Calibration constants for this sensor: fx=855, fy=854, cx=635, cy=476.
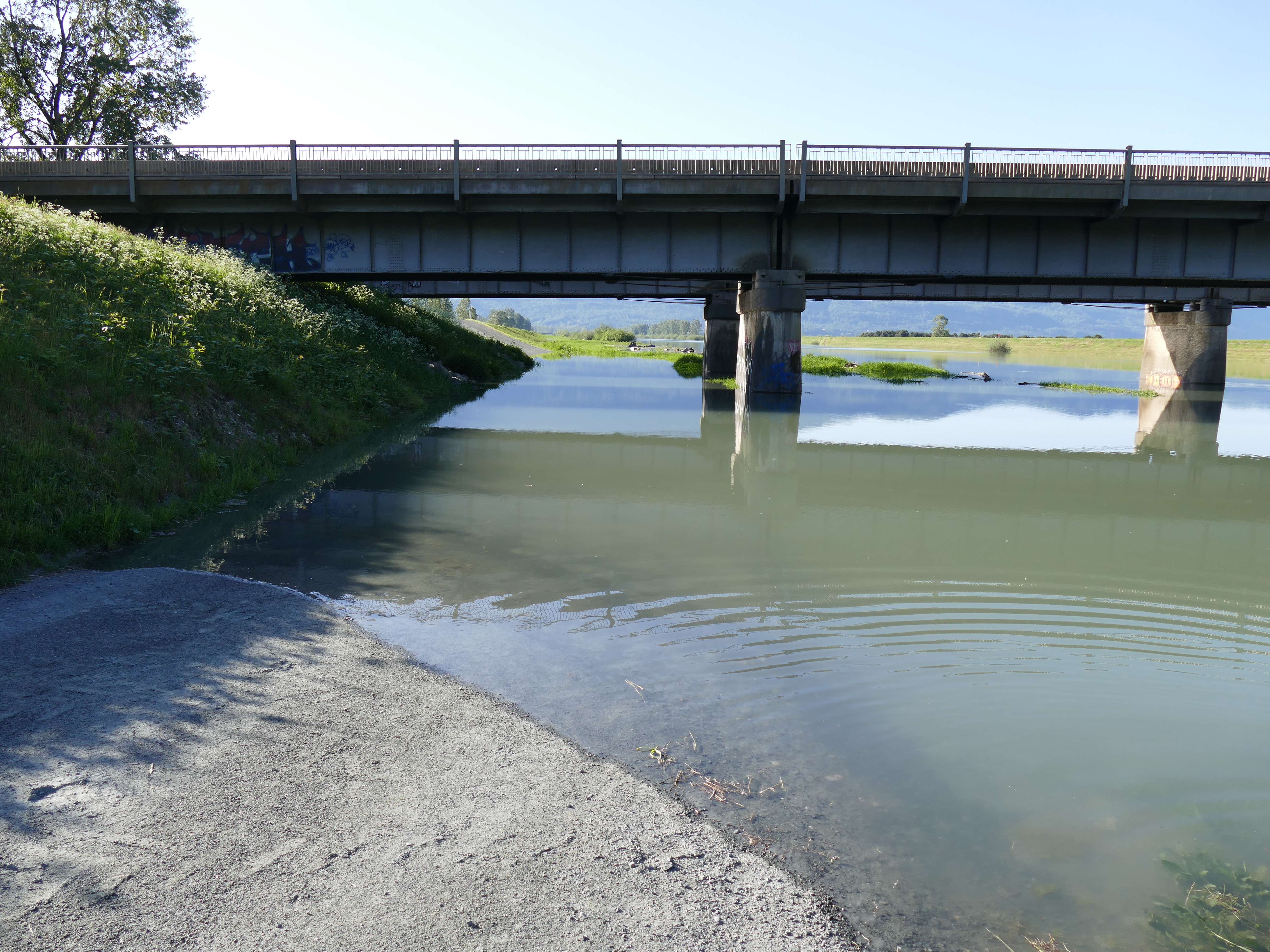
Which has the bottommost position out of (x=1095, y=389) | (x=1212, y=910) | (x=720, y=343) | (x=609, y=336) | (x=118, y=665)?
(x=1212, y=910)

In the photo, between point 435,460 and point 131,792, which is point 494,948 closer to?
point 131,792

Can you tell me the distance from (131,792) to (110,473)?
7.48m

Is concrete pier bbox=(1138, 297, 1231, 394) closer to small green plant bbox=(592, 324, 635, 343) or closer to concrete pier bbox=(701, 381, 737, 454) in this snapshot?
concrete pier bbox=(701, 381, 737, 454)

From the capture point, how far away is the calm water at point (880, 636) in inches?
164

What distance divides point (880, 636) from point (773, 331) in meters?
26.7

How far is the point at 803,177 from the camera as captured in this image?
2875 cm

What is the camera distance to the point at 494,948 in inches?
128

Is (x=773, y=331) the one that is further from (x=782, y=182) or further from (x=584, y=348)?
(x=584, y=348)

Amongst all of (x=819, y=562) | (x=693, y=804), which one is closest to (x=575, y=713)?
(x=693, y=804)

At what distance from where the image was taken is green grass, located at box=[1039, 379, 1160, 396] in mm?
43062

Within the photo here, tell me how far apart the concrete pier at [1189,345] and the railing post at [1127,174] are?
1986cm

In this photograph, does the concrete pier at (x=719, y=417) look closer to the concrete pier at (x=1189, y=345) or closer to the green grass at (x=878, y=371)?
the green grass at (x=878, y=371)

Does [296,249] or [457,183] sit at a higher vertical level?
[457,183]

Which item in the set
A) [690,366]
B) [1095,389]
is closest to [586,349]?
[690,366]
